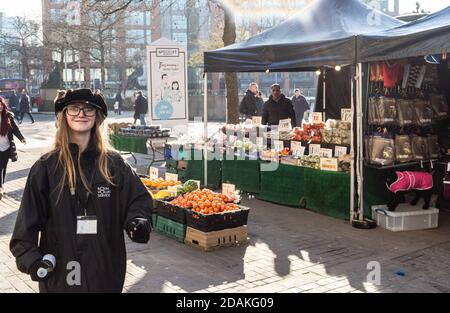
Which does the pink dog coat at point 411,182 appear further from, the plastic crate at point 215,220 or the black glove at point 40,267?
the black glove at point 40,267

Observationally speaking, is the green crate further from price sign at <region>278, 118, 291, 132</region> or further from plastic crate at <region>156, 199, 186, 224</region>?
price sign at <region>278, 118, 291, 132</region>

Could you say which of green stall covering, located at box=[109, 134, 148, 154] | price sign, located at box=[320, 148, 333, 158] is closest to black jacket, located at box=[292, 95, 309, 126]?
green stall covering, located at box=[109, 134, 148, 154]

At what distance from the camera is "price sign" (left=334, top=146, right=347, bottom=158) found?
319 inches

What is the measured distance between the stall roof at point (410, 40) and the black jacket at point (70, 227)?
14.5 ft

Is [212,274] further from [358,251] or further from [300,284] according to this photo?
[358,251]

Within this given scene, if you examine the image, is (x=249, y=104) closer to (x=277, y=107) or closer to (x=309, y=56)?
(x=277, y=107)

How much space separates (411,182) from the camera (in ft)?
24.2

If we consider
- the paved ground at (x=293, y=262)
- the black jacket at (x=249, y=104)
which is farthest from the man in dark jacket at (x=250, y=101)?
the paved ground at (x=293, y=262)

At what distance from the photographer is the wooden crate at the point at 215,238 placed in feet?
21.3

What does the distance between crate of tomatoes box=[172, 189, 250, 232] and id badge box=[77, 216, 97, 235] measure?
3.55m

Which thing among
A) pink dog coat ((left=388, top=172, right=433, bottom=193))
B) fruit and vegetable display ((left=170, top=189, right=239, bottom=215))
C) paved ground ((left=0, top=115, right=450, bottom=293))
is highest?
pink dog coat ((left=388, top=172, right=433, bottom=193))

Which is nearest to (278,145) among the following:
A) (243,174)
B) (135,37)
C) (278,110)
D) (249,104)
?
(243,174)
